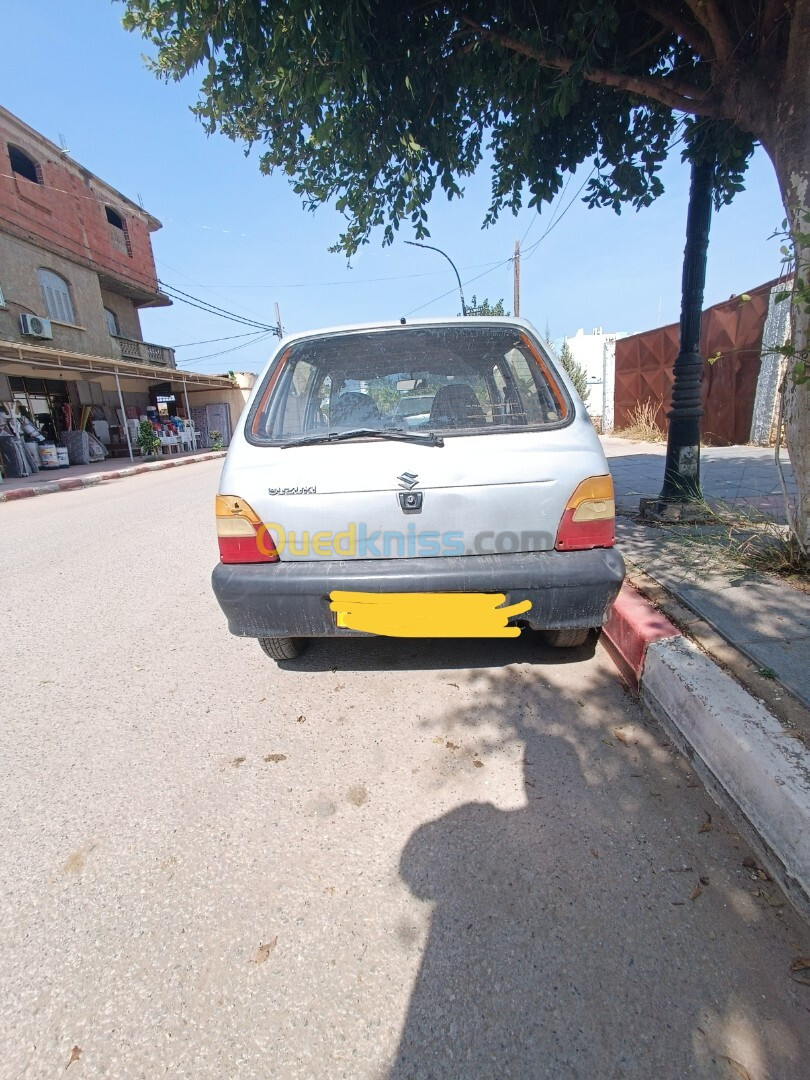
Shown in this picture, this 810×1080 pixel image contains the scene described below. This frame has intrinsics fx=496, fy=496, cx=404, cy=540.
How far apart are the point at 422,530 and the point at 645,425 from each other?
36.7 ft

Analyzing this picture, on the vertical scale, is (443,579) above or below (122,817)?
above

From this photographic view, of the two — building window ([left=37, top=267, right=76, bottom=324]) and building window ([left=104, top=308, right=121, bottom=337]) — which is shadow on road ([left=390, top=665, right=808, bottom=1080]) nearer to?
building window ([left=37, top=267, right=76, bottom=324])

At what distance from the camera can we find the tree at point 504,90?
2.86m

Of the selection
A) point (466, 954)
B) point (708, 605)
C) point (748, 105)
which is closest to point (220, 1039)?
point (466, 954)

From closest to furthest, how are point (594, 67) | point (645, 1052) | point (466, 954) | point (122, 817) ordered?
point (645, 1052) < point (466, 954) < point (122, 817) < point (594, 67)

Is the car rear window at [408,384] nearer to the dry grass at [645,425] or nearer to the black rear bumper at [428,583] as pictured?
the black rear bumper at [428,583]

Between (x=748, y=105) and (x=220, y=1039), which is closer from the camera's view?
(x=220, y=1039)

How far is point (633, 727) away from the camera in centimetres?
202

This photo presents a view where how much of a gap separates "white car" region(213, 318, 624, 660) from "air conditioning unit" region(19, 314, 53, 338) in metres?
17.7

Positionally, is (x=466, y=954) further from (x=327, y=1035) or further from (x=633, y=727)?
(x=633, y=727)

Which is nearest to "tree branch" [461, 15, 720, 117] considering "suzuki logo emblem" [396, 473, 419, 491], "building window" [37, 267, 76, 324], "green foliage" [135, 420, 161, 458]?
"suzuki logo emblem" [396, 473, 419, 491]

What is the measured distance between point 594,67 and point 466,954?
478 centimetres

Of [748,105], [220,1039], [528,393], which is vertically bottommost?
[220,1039]

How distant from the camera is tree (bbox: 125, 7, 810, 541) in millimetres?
2857
